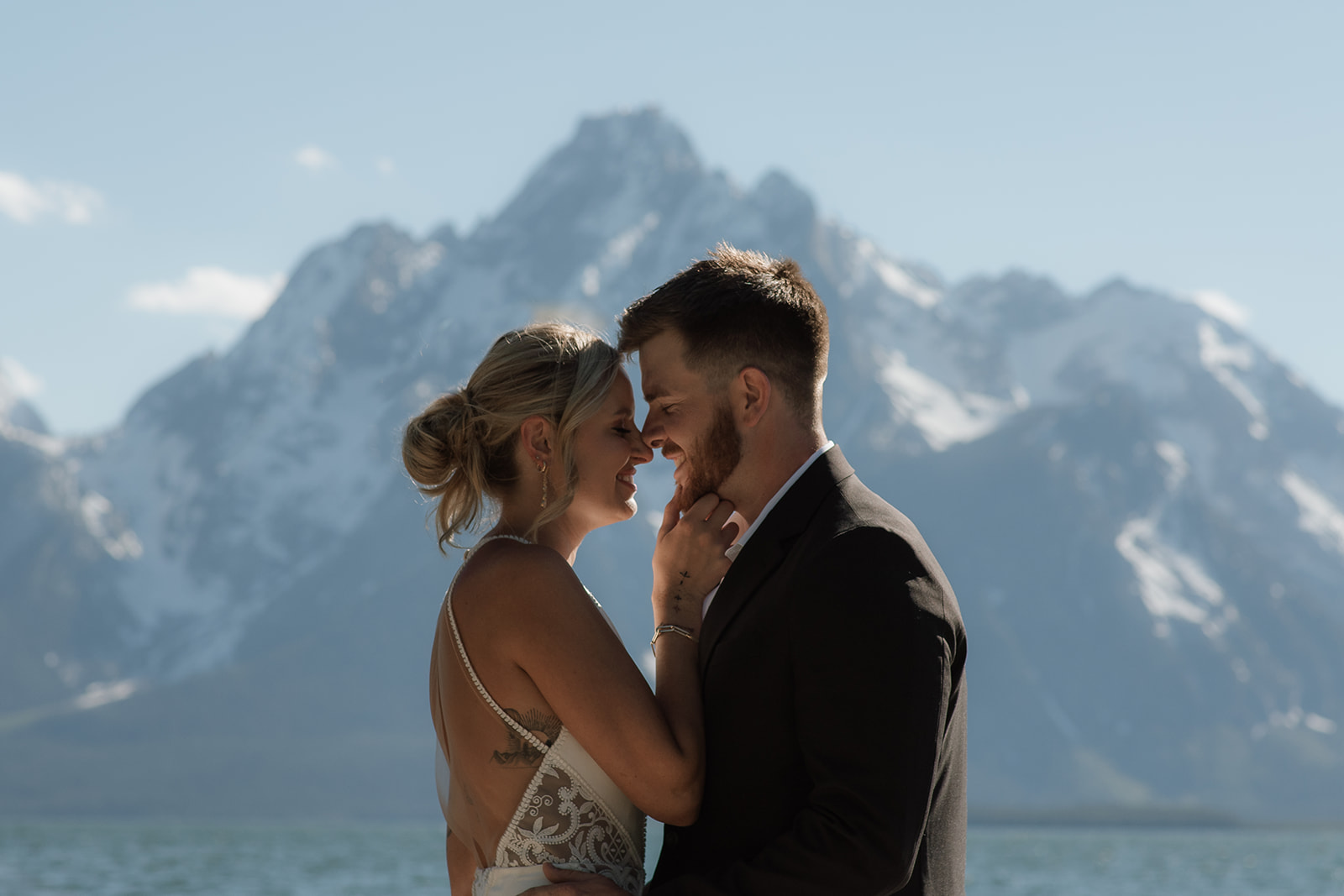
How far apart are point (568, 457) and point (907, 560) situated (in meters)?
1.77

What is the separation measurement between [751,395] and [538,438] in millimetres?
1085

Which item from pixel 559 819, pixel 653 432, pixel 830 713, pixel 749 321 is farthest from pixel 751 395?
pixel 559 819

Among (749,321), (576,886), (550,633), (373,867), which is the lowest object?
(373,867)

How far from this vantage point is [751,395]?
5.05 m

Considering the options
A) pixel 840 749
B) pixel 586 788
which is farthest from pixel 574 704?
pixel 840 749

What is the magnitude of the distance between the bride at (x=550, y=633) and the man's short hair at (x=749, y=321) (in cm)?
54

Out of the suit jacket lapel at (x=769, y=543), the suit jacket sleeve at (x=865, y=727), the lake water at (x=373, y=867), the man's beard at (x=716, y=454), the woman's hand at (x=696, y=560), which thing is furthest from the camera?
the lake water at (x=373, y=867)

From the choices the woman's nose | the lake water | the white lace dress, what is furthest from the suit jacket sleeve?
the lake water

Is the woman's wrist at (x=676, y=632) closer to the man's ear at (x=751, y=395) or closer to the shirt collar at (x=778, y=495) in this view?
the shirt collar at (x=778, y=495)

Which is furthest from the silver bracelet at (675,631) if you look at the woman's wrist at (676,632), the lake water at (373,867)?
the lake water at (373,867)

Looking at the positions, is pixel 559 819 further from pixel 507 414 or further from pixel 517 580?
pixel 507 414

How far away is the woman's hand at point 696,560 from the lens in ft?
17.1

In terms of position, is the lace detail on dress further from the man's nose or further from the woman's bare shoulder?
the man's nose

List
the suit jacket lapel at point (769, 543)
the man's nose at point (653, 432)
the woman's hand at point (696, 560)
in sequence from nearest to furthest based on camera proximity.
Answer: the suit jacket lapel at point (769, 543) < the woman's hand at point (696, 560) < the man's nose at point (653, 432)
